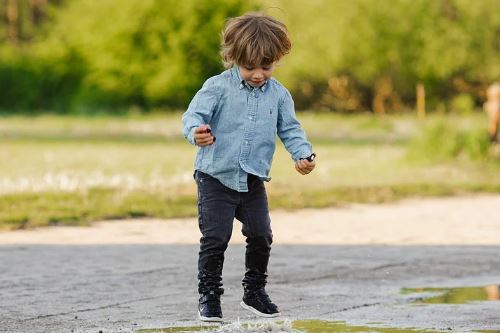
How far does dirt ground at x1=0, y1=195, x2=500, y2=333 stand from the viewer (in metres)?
6.81

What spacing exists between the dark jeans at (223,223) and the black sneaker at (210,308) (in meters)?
0.03

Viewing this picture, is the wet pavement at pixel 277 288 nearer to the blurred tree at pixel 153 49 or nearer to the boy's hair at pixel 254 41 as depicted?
the boy's hair at pixel 254 41

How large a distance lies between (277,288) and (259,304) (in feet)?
4.39

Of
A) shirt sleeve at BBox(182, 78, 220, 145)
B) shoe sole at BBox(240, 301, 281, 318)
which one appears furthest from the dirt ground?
shirt sleeve at BBox(182, 78, 220, 145)

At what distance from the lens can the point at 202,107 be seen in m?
6.36

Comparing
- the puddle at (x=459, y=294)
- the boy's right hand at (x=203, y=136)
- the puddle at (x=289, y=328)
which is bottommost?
the puddle at (x=289, y=328)

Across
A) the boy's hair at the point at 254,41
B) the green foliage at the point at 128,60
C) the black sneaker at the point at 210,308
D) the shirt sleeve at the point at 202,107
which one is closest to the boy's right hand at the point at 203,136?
the shirt sleeve at the point at 202,107

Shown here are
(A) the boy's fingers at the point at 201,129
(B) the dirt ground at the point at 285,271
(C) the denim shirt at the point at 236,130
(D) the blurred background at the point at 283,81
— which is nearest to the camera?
(A) the boy's fingers at the point at 201,129

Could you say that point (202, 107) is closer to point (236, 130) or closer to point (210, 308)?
point (236, 130)

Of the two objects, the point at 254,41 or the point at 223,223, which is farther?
the point at 223,223

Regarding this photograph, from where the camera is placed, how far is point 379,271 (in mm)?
8906

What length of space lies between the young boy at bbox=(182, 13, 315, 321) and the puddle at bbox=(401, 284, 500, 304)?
1.28 meters

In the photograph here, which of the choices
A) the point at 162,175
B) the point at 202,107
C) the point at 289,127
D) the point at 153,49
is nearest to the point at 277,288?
the point at 289,127

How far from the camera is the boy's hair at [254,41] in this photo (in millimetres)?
6230
